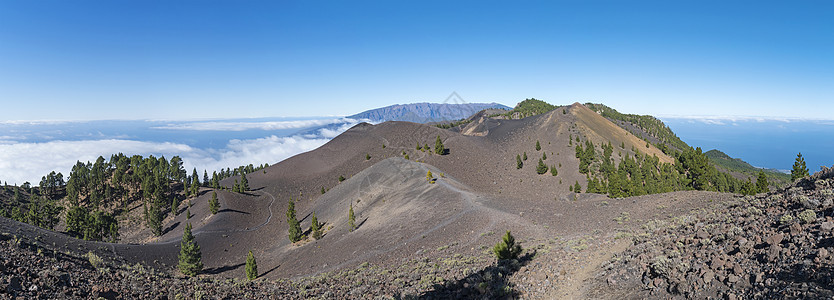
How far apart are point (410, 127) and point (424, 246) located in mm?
86544

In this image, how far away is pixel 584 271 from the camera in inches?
611

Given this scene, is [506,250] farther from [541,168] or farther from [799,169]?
[541,168]

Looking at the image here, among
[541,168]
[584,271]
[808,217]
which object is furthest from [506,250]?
[541,168]

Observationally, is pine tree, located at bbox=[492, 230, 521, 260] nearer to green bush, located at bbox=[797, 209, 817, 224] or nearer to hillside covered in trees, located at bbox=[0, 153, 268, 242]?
green bush, located at bbox=[797, 209, 817, 224]

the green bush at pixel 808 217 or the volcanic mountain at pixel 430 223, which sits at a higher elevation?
the green bush at pixel 808 217

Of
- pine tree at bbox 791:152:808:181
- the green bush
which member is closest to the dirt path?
the green bush

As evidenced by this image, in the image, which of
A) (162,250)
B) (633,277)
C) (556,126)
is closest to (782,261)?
(633,277)

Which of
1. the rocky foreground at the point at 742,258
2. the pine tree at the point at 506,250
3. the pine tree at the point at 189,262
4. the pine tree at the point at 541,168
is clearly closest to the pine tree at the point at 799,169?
the pine tree at the point at 541,168

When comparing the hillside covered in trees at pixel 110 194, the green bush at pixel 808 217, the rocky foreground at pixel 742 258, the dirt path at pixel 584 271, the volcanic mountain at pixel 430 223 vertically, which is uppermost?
the green bush at pixel 808 217

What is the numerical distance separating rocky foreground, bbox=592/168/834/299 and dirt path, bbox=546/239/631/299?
2.02ft

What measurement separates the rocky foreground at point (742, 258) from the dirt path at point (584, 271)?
615 mm

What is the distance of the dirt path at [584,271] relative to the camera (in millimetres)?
13836

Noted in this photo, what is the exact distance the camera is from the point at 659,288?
1168 centimetres

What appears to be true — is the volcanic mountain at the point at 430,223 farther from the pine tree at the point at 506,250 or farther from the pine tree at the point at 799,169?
the pine tree at the point at 799,169
